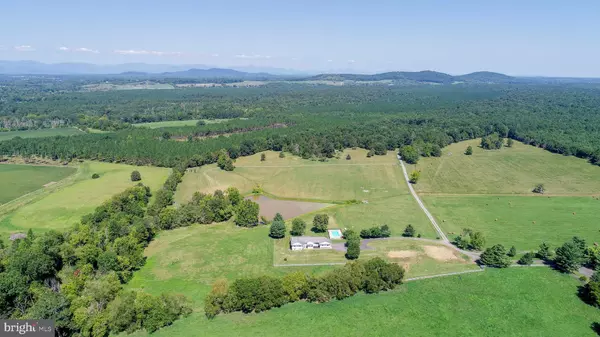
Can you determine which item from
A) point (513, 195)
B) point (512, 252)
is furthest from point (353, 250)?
point (513, 195)

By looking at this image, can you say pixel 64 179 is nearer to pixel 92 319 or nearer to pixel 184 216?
pixel 184 216

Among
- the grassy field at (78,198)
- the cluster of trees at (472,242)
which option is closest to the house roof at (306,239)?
the cluster of trees at (472,242)

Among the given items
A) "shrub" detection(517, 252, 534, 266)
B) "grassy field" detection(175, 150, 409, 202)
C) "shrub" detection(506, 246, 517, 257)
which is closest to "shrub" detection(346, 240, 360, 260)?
"shrub" detection(506, 246, 517, 257)

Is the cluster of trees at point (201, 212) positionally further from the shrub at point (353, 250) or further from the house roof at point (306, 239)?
the shrub at point (353, 250)

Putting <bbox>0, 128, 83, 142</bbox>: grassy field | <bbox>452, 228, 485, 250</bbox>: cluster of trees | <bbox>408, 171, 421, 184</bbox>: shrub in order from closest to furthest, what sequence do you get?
<bbox>452, 228, 485, 250</bbox>: cluster of trees, <bbox>408, 171, 421, 184</bbox>: shrub, <bbox>0, 128, 83, 142</bbox>: grassy field

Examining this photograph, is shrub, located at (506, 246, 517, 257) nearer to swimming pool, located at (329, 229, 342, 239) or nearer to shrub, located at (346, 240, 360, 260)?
shrub, located at (346, 240, 360, 260)

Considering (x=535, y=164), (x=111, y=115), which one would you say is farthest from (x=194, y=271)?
(x=111, y=115)
